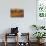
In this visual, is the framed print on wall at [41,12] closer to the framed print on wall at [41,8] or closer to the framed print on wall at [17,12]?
the framed print on wall at [41,8]

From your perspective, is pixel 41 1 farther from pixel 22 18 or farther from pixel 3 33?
pixel 3 33

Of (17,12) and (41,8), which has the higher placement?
(41,8)

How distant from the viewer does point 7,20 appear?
709 centimetres

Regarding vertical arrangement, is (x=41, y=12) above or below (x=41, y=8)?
below

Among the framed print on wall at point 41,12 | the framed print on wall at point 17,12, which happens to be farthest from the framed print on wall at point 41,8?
the framed print on wall at point 17,12

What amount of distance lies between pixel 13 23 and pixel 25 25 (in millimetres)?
513

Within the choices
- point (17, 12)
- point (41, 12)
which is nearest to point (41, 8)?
point (41, 12)

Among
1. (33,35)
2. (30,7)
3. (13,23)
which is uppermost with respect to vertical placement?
(30,7)

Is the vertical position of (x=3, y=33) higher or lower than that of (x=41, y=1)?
lower

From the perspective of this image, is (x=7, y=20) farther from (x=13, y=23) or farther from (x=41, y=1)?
(x=41, y=1)

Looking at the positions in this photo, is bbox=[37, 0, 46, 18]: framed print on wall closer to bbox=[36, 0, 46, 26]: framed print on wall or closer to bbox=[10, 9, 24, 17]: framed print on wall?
bbox=[36, 0, 46, 26]: framed print on wall

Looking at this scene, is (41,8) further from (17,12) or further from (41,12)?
(17,12)

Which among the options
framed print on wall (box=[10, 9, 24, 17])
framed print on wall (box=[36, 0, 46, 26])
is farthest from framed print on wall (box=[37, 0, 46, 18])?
framed print on wall (box=[10, 9, 24, 17])

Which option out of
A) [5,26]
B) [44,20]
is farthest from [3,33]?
[44,20]
